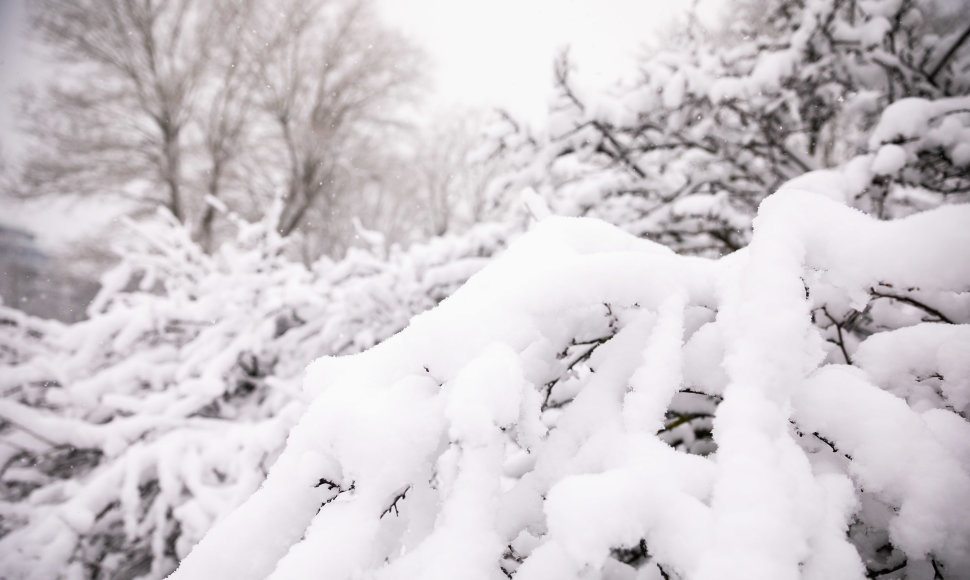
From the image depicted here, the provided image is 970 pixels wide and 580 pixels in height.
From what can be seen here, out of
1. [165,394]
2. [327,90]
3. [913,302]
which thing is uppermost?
[327,90]

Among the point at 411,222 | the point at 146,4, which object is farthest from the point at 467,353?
the point at 411,222

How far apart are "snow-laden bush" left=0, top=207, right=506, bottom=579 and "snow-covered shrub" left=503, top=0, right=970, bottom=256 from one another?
2.74ft

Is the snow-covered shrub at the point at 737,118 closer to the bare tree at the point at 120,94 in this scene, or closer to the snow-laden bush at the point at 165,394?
the snow-laden bush at the point at 165,394

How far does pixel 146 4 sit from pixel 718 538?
15.7m

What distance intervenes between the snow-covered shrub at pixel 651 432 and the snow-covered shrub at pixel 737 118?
5.43ft

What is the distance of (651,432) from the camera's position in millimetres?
607

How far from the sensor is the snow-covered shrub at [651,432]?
51 cm

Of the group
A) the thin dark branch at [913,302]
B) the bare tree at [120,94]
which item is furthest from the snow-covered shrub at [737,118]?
the bare tree at [120,94]

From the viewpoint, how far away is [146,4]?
1100 centimetres

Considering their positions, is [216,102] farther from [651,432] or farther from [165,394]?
[651,432]

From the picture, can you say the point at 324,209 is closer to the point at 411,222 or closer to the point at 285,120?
the point at 285,120

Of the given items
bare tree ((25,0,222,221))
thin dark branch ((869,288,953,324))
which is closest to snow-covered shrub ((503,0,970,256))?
thin dark branch ((869,288,953,324))

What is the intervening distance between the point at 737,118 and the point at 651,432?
132 inches

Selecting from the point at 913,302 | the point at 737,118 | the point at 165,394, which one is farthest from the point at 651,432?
the point at 737,118
